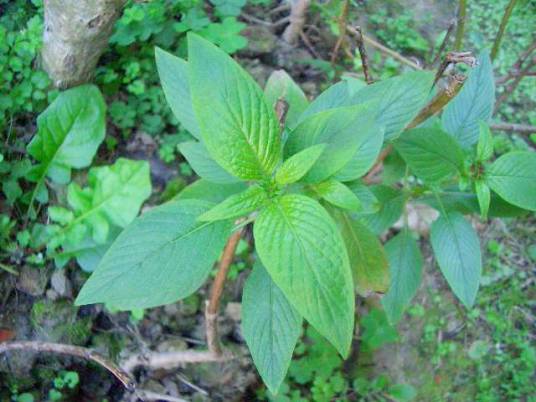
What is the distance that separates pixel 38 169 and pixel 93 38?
50 cm

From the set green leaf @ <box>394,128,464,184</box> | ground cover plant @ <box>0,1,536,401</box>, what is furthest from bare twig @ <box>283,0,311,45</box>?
green leaf @ <box>394,128,464,184</box>

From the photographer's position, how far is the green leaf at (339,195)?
40.4 inches

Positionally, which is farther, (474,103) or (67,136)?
(67,136)

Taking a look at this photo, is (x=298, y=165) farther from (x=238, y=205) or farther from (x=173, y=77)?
(x=173, y=77)

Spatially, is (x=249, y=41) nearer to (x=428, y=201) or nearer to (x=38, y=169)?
(x=38, y=169)

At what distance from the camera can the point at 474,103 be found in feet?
4.59

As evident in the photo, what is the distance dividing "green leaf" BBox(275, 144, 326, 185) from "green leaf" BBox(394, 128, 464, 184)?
376 millimetres

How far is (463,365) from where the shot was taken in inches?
87.0

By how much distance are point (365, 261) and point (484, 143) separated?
0.41m

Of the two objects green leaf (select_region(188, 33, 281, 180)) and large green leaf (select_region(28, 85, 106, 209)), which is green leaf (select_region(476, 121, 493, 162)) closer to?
green leaf (select_region(188, 33, 281, 180))

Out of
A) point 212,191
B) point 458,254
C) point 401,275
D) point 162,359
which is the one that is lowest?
point 162,359

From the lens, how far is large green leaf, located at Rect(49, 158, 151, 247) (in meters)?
1.78

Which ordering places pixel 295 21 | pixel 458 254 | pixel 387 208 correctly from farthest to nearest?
1. pixel 295 21
2. pixel 387 208
3. pixel 458 254

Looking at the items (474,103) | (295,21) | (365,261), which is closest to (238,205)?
(365,261)
